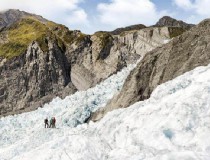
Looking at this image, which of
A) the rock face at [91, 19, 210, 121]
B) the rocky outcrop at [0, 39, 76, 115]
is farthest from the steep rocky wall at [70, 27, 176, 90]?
the rock face at [91, 19, 210, 121]

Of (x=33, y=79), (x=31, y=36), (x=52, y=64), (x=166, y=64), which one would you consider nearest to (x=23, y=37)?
(x=31, y=36)

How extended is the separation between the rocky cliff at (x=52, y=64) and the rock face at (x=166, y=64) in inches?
1221

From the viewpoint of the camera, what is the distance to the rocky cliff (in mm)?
67062

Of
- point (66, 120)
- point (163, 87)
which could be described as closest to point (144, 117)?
point (163, 87)

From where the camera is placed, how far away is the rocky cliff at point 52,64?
67.1 m

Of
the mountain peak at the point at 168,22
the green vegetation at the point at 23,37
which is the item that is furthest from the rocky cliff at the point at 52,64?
the mountain peak at the point at 168,22

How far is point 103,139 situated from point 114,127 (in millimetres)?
1226

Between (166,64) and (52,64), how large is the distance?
37.0 m

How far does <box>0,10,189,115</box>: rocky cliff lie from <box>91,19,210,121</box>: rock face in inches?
1221

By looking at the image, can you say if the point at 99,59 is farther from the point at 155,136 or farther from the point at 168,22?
the point at 168,22

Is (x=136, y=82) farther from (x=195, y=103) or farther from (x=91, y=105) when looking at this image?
(x=195, y=103)

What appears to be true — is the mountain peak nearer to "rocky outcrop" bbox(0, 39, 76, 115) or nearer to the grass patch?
the grass patch

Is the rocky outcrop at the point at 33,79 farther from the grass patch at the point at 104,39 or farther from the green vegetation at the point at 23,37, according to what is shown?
the grass patch at the point at 104,39

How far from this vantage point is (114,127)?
21.0m
